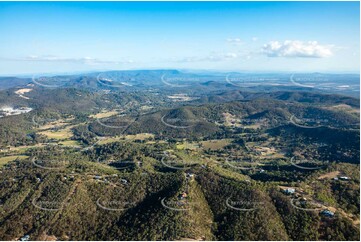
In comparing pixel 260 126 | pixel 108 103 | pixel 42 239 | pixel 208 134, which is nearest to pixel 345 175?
pixel 42 239

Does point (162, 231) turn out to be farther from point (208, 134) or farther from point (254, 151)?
point (208, 134)

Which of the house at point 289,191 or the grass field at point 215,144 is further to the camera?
the grass field at point 215,144

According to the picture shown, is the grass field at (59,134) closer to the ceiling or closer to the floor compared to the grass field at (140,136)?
closer to the floor

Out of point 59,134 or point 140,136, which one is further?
point 59,134

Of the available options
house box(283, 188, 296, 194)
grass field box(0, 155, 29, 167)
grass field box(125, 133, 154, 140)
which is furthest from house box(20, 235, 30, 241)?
grass field box(125, 133, 154, 140)

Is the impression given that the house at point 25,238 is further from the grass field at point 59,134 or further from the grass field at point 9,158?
the grass field at point 59,134

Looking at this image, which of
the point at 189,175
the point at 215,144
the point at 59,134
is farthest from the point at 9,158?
the point at 215,144

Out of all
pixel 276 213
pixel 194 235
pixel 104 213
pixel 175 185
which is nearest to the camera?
pixel 194 235

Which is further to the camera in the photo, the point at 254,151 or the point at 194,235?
the point at 254,151

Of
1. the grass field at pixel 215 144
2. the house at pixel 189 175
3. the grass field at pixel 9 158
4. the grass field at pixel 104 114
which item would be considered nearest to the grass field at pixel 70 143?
the grass field at pixel 9 158

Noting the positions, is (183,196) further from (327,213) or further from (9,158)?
(9,158)

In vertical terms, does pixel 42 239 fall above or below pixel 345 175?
below
